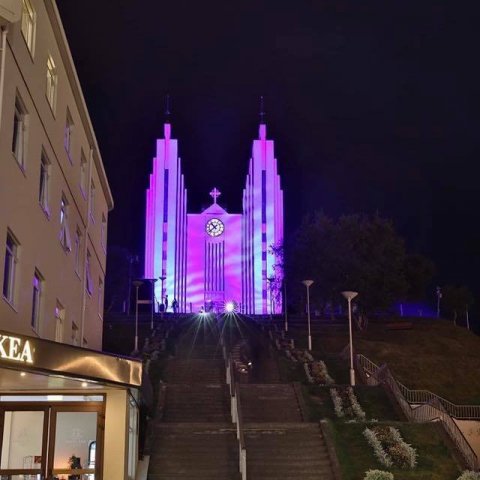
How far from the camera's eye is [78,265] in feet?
94.3

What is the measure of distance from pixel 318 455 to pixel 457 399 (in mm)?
15697

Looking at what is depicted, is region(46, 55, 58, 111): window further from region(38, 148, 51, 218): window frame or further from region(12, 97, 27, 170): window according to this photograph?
region(12, 97, 27, 170): window

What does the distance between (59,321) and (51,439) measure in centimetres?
734

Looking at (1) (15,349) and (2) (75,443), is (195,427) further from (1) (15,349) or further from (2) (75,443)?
(1) (15,349)

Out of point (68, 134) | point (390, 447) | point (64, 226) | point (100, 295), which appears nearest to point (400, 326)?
point (100, 295)

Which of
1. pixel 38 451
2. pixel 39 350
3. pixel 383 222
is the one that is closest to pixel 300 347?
pixel 383 222

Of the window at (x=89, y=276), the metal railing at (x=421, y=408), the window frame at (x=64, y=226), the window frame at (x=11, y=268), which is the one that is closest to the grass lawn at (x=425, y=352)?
the metal railing at (x=421, y=408)

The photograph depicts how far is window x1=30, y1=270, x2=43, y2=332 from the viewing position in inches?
841

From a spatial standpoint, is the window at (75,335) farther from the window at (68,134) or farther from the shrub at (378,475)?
the shrub at (378,475)

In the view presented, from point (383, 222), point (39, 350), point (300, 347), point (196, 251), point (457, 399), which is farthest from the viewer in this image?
point (196, 251)

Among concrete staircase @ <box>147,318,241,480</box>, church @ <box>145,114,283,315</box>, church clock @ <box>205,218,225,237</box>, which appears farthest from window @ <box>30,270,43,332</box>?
church clock @ <box>205,218,225,237</box>

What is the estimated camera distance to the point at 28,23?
20.1 meters

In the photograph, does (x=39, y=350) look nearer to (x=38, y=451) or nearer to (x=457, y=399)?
(x=38, y=451)

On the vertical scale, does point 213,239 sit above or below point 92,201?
above
